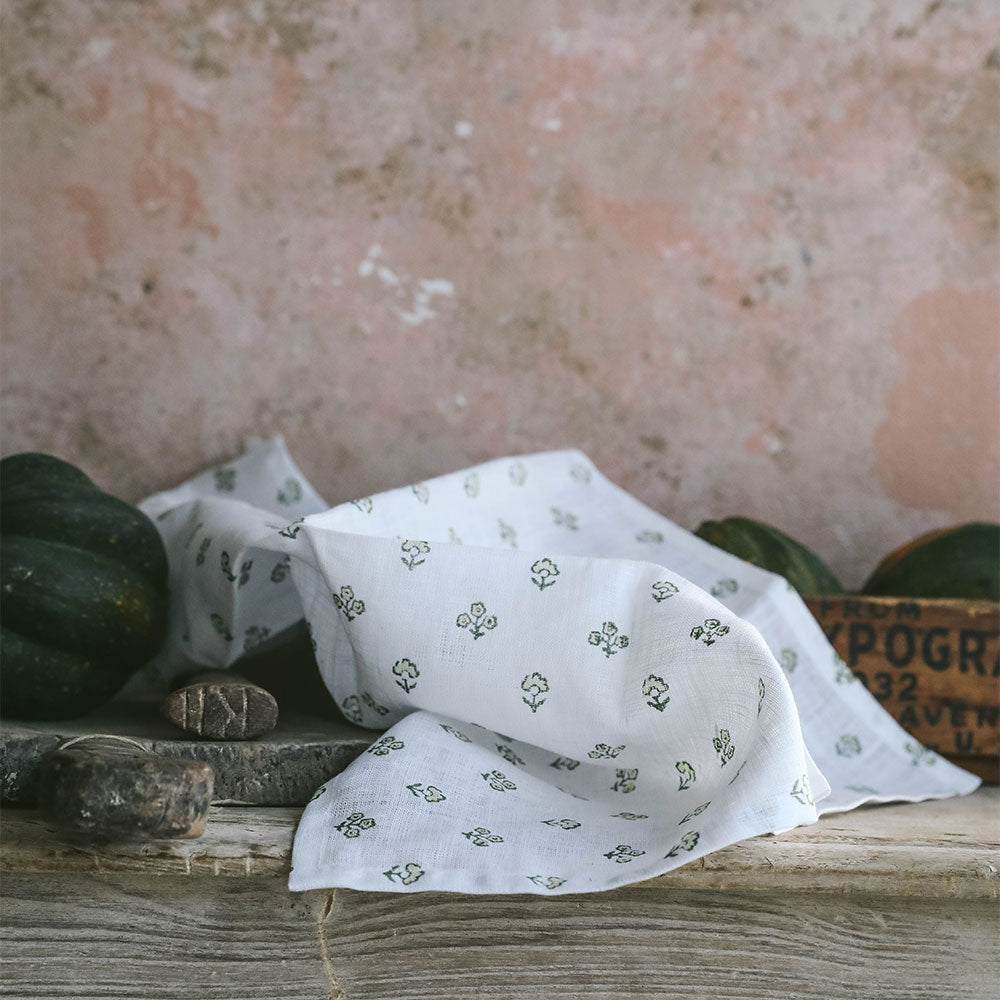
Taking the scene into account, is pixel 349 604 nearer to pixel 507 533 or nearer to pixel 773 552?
pixel 507 533

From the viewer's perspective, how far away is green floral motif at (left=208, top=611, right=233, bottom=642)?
3.37 feet

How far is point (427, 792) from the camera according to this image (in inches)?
30.8

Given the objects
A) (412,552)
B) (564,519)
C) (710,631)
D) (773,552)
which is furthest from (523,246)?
(710,631)

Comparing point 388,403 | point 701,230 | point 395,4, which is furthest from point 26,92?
point 701,230

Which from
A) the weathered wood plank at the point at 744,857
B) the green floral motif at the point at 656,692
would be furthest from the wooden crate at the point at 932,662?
the green floral motif at the point at 656,692

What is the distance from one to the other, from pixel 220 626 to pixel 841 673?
67 cm

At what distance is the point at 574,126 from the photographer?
1.42 metres

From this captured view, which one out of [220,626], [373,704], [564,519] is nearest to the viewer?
[373,704]

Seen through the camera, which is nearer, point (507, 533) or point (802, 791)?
point (802, 791)

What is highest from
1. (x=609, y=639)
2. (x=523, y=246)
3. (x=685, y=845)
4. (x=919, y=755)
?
(x=523, y=246)

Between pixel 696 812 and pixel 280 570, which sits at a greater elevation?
pixel 280 570

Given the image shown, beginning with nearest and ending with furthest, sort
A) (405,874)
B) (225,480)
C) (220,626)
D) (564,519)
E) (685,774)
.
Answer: (405,874) < (685,774) < (220,626) < (564,519) < (225,480)

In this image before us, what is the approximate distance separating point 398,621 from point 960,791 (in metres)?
0.64

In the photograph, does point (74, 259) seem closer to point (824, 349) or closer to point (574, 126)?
point (574, 126)
